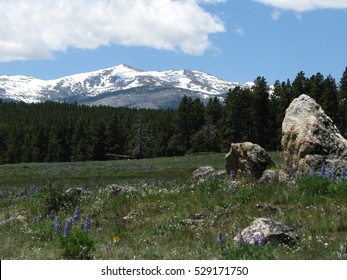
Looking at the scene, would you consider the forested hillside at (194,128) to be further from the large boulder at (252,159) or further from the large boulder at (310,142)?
the large boulder at (310,142)

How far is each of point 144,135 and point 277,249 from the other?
110275mm

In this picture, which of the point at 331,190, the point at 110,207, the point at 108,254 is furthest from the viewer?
the point at 110,207

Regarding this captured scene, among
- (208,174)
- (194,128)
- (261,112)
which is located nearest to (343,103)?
(261,112)

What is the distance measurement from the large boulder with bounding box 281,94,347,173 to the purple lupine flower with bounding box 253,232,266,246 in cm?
698

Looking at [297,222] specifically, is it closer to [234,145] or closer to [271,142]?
[234,145]

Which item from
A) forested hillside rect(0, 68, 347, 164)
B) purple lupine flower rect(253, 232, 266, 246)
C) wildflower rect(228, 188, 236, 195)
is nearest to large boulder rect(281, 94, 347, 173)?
wildflower rect(228, 188, 236, 195)

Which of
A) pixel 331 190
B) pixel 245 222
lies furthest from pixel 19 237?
pixel 331 190

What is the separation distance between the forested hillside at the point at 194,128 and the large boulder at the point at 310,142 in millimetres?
80702

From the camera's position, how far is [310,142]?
588 inches

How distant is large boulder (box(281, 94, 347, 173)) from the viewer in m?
14.6

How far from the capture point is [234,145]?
19.8 metres

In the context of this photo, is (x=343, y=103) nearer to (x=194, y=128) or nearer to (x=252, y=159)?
(x=194, y=128)

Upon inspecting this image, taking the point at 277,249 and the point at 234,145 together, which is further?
the point at 234,145

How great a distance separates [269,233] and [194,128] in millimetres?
110947
